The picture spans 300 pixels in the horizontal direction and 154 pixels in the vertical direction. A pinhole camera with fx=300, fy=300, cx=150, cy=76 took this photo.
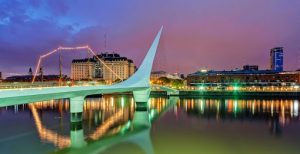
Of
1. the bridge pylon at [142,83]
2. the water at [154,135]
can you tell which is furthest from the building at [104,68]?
the water at [154,135]

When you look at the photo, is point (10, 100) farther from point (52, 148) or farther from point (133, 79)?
point (133, 79)

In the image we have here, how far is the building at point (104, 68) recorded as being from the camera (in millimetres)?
107481

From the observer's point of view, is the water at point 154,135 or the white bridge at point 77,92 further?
the water at point 154,135

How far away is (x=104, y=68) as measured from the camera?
369ft

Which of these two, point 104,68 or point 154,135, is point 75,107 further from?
point 104,68

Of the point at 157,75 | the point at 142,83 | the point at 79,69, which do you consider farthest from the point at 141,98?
the point at 79,69

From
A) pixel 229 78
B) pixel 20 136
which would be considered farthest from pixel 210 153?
pixel 229 78

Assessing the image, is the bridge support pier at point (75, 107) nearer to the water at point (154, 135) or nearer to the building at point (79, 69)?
the water at point (154, 135)

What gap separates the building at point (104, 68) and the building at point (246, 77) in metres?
30.9

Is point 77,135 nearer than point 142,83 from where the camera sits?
Yes

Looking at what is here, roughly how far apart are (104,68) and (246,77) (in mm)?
52242

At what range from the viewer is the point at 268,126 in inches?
906

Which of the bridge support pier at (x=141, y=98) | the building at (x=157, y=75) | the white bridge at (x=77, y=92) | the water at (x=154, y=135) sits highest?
the building at (x=157, y=75)

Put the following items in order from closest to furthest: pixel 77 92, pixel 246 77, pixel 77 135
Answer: pixel 77 135 → pixel 77 92 → pixel 246 77
